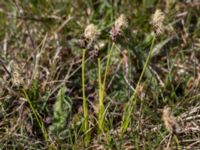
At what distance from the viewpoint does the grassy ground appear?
5.61 feet

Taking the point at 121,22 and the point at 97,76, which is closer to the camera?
the point at 121,22

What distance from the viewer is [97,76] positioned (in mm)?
2027

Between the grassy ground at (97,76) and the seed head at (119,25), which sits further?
the grassy ground at (97,76)

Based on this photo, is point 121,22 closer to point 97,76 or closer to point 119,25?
point 119,25

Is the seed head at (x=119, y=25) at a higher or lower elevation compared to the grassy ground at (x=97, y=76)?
higher

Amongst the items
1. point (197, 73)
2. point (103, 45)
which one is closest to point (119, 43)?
point (103, 45)

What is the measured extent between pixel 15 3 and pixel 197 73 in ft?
3.00

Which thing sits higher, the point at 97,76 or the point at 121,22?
the point at 121,22

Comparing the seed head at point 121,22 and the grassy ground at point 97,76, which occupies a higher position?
the seed head at point 121,22

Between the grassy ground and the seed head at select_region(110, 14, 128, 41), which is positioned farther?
the grassy ground

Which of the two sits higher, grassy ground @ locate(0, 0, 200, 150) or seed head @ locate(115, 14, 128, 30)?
seed head @ locate(115, 14, 128, 30)

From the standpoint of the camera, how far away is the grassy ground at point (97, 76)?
1711 mm

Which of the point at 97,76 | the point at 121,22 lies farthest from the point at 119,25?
the point at 97,76

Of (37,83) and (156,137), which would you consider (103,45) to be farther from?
(156,137)
